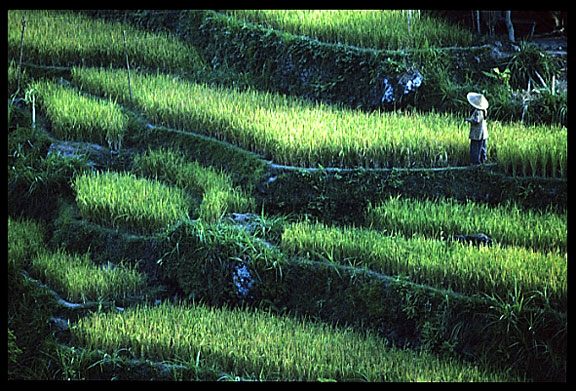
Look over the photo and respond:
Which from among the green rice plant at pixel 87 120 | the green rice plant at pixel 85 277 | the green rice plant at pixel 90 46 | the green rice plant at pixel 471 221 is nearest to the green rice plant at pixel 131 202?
the green rice plant at pixel 85 277

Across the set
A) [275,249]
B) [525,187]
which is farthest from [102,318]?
[525,187]

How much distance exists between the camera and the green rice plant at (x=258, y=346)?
441 cm

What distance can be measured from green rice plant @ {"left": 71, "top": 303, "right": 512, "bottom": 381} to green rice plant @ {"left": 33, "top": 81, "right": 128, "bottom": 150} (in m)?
1.65

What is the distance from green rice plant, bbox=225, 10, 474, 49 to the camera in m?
6.40

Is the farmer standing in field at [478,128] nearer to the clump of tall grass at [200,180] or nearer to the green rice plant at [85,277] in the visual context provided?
the clump of tall grass at [200,180]

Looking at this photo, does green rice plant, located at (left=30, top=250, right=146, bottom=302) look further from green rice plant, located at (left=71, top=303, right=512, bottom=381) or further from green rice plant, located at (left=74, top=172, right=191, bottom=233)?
green rice plant, located at (left=74, top=172, right=191, bottom=233)

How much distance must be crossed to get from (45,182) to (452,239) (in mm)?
2937

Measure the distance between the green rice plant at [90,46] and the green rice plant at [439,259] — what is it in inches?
92.4

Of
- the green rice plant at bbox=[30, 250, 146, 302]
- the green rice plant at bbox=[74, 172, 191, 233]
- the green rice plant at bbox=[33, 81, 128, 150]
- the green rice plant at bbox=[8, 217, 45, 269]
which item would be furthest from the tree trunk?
the green rice plant at bbox=[8, 217, 45, 269]

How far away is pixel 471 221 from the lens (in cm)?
503

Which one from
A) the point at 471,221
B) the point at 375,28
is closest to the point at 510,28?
the point at 375,28

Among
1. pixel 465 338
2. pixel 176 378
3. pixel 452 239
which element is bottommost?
pixel 176 378

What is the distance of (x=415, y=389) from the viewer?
4.27 metres
